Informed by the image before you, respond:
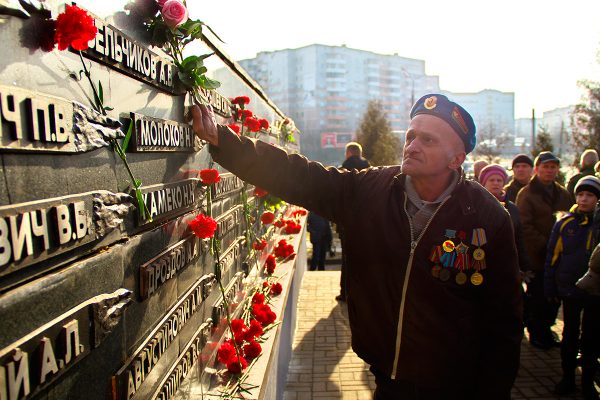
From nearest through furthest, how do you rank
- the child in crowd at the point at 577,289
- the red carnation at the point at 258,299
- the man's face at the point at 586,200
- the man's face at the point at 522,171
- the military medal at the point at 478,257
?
the military medal at the point at 478,257 → the red carnation at the point at 258,299 → the child in crowd at the point at 577,289 → the man's face at the point at 586,200 → the man's face at the point at 522,171

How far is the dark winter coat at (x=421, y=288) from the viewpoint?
83.0 inches

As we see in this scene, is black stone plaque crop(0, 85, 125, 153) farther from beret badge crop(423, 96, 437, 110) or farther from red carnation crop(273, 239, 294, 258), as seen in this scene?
red carnation crop(273, 239, 294, 258)

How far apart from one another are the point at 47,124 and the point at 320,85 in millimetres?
70327

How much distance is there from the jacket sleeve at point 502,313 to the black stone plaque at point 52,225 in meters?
1.62

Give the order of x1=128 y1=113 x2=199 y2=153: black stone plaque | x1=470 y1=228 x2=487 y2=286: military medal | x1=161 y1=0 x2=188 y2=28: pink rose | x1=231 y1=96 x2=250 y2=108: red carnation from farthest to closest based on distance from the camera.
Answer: x1=231 y1=96 x2=250 y2=108: red carnation → x1=470 y1=228 x2=487 y2=286: military medal → x1=161 y1=0 x2=188 y2=28: pink rose → x1=128 y1=113 x2=199 y2=153: black stone plaque

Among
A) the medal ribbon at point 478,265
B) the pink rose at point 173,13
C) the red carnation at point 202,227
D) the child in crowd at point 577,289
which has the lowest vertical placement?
the child in crowd at point 577,289

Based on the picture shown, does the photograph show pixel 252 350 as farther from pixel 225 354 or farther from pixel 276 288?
pixel 276 288

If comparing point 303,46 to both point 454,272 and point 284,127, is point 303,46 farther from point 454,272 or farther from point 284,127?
point 454,272

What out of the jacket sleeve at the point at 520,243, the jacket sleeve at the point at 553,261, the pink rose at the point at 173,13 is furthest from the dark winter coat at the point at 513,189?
the pink rose at the point at 173,13

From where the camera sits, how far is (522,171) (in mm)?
5645

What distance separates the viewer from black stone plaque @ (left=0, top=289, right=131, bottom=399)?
35.0 inches

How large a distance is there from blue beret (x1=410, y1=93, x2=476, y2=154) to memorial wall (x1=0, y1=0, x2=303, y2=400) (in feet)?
3.38

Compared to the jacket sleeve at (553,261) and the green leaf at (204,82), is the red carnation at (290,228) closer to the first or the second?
the jacket sleeve at (553,261)

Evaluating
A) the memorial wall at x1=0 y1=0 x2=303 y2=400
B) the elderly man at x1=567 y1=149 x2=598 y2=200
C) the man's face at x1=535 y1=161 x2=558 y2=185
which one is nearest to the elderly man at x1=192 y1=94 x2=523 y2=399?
the memorial wall at x1=0 y1=0 x2=303 y2=400
